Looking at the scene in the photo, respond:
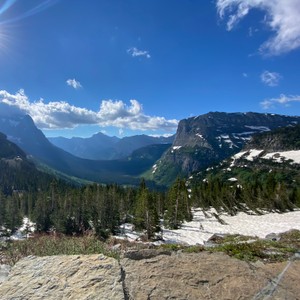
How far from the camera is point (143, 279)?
6.56 meters

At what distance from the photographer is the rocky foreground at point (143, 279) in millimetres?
5879

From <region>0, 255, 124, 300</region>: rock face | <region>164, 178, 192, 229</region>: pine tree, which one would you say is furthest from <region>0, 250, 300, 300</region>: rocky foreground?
<region>164, 178, 192, 229</region>: pine tree

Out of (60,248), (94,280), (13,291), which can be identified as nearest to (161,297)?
(94,280)

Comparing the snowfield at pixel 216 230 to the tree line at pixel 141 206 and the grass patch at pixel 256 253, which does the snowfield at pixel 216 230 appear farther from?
the grass patch at pixel 256 253

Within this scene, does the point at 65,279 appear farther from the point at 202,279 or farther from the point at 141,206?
the point at 141,206

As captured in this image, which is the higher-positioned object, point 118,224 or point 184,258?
point 184,258

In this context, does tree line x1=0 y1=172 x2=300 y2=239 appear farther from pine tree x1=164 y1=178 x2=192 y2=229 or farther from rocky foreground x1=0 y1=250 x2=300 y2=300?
rocky foreground x1=0 y1=250 x2=300 y2=300

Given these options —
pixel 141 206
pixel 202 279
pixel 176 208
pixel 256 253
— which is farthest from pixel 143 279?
pixel 176 208

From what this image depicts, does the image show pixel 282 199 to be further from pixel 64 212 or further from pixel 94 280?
pixel 94 280

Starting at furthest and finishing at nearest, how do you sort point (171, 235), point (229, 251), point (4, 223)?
point (4, 223) → point (171, 235) → point (229, 251)

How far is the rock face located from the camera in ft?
18.8

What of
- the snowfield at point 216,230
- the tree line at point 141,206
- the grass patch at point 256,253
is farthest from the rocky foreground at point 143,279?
the tree line at point 141,206

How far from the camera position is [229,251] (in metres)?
11.0

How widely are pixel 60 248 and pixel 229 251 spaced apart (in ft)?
20.2
